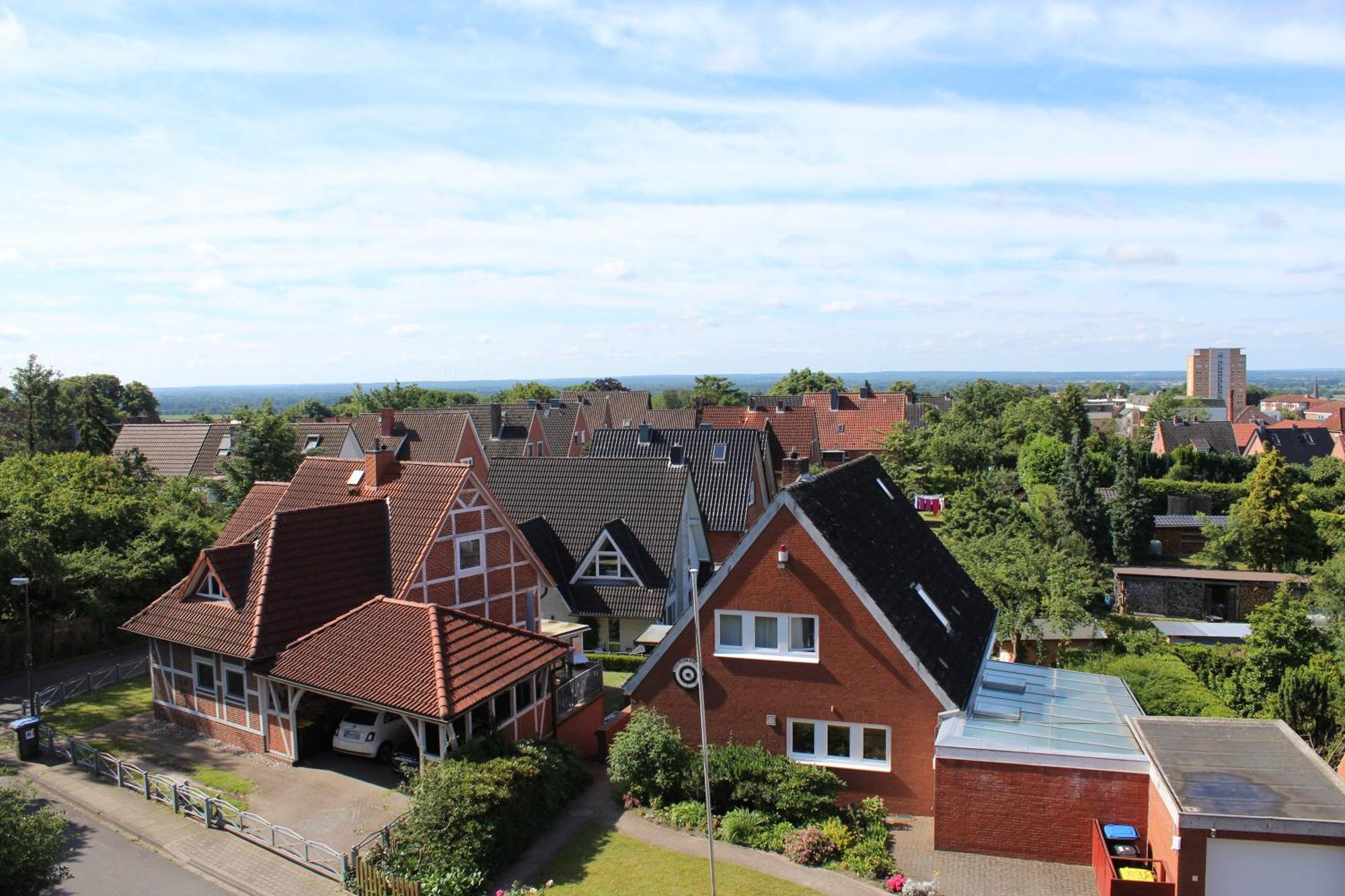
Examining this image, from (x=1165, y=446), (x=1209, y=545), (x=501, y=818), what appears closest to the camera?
(x=501, y=818)

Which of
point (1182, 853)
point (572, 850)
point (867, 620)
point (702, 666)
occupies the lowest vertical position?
point (572, 850)

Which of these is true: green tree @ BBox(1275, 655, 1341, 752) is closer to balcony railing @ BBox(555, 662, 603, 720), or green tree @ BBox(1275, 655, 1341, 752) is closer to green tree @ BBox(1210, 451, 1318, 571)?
balcony railing @ BBox(555, 662, 603, 720)

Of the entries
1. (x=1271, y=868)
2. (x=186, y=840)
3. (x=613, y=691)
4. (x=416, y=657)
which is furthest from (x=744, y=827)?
(x=186, y=840)

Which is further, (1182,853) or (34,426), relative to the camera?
(34,426)

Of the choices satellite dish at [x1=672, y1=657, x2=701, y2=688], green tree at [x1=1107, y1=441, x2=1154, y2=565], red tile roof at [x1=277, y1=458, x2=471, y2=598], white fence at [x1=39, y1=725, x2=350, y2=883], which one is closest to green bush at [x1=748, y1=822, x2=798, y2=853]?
satellite dish at [x1=672, y1=657, x2=701, y2=688]

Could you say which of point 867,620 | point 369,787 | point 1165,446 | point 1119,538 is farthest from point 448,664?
point 1165,446

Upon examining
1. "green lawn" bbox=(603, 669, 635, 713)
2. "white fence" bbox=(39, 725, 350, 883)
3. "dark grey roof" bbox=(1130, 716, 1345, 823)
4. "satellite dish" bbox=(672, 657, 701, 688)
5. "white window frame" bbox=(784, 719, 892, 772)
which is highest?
"satellite dish" bbox=(672, 657, 701, 688)

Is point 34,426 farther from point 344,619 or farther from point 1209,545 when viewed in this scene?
point 1209,545

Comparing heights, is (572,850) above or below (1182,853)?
below

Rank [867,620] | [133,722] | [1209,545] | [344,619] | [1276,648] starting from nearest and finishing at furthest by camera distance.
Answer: [867,620], [344,619], [133,722], [1276,648], [1209,545]
